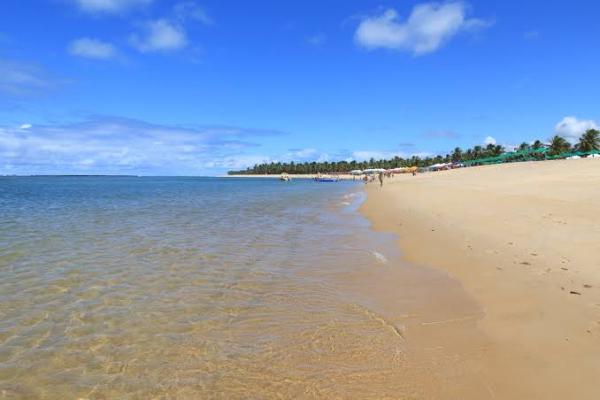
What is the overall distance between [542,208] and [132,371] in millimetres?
17567

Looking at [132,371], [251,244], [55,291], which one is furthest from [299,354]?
[251,244]

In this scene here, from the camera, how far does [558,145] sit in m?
104

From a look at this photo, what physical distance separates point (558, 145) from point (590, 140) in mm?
7199

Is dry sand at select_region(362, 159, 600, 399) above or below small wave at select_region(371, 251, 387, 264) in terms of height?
above

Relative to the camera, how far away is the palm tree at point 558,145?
103500 mm

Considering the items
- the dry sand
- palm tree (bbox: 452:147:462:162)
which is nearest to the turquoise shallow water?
the dry sand

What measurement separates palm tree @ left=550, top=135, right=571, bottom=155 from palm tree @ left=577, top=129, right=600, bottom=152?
4.38m

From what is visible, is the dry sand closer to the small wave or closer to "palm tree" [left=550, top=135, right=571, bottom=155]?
the small wave

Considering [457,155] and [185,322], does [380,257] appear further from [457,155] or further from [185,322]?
[457,155]

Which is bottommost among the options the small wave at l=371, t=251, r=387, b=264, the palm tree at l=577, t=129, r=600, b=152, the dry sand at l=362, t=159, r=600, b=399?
the small wave at l=371, t=251, r=387, b=264

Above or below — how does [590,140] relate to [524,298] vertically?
above

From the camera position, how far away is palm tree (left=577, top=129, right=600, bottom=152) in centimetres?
9719

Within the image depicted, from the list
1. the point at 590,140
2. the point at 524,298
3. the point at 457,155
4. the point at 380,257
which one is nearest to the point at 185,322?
the point at 524,298

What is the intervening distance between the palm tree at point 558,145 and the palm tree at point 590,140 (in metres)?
4.38
